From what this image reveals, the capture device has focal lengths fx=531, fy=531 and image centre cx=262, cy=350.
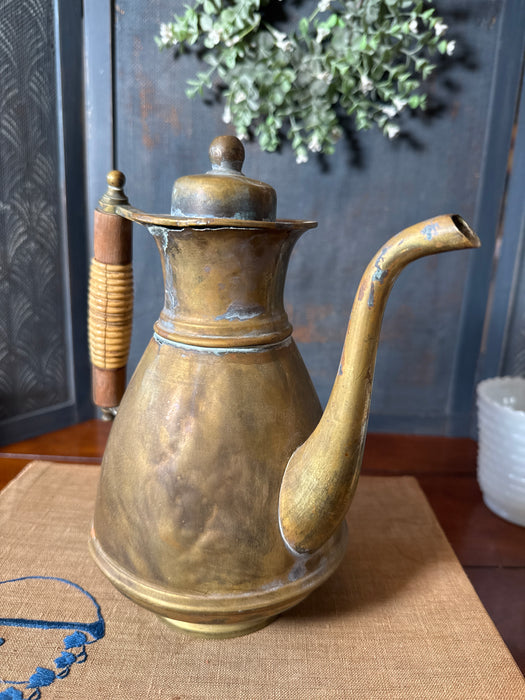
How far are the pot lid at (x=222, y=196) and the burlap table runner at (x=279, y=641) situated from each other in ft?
1.26

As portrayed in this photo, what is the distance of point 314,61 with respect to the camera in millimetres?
829

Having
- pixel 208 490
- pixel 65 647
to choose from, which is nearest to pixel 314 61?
pixel 208 490

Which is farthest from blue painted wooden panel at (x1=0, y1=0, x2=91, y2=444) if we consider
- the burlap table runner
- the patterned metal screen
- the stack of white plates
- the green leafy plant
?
the stack of white plates

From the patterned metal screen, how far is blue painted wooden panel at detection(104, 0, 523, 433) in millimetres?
121

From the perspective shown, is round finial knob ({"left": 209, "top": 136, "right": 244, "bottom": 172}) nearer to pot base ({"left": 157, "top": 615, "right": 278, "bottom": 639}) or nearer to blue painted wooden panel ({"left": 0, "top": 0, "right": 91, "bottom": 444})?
pot base ({"left": 157, "top": 615, "right": 278, "bottom": 639})

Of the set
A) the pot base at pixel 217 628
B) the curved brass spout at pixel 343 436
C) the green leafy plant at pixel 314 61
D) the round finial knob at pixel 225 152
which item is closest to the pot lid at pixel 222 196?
the round finial knob at pixel 225 152

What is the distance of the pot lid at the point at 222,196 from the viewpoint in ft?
1.39

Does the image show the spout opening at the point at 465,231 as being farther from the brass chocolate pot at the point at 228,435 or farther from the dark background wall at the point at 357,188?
the dark background wall at the point at 357,188

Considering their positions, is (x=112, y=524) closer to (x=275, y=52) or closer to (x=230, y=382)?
(x=230, y=382)

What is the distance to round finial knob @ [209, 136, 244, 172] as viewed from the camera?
1.48 feet

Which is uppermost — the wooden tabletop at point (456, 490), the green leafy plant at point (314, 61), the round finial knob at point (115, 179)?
the green leafy plant at point (314, 61)

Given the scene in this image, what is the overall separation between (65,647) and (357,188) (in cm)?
80

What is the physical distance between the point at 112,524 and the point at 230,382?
6.6 inches

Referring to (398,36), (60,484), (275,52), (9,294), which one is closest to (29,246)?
(9,294)
